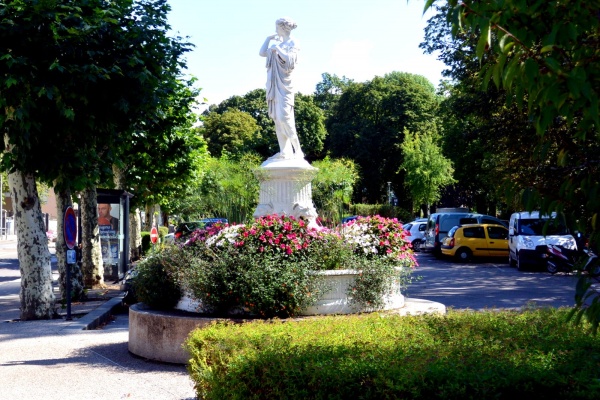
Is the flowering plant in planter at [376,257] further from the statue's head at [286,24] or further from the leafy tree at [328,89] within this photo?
the leafy tree at [328,89]

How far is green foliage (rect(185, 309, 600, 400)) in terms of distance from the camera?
162 inches

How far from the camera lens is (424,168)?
57375 millimetres

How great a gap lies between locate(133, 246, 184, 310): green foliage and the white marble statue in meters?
3.58

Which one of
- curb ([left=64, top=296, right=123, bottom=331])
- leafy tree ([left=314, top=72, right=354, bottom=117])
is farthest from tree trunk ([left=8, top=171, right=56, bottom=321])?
leafy tree ([left=314, top=72, right=354, bottom=117])

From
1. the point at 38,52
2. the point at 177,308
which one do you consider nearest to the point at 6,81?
the point at 38,52

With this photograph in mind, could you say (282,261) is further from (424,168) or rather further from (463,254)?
(424,168)

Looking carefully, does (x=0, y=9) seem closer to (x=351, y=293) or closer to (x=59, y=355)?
(x=59, y=355)

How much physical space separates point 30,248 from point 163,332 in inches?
240

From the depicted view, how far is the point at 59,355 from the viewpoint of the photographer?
9.95m

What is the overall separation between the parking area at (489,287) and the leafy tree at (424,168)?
2777 centimetres

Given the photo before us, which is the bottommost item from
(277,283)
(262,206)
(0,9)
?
(277,283)

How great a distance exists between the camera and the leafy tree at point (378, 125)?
60.1m

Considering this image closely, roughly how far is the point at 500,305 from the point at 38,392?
34.0 feet

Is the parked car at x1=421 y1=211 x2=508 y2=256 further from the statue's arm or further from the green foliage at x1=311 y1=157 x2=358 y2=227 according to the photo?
the statue's arm
